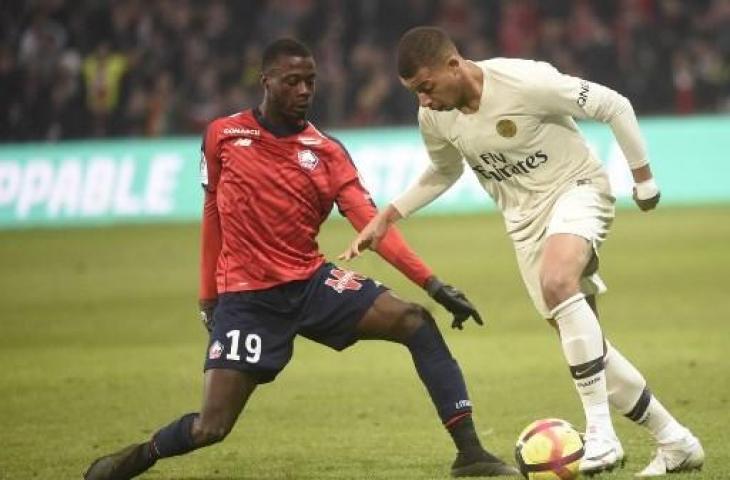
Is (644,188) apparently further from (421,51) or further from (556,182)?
(421,51)

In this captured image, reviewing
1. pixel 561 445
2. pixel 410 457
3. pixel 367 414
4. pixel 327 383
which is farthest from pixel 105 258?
pixel 561 445

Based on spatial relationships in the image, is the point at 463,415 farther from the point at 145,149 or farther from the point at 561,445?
the point at 145,149

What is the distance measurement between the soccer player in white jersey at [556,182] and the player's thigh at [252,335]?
49 cm

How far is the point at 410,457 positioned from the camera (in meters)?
8.16

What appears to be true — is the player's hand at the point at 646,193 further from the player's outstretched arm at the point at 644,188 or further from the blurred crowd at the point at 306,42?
the blurred crowd at the point at 306,42

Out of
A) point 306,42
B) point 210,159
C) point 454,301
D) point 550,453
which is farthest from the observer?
point 306,42

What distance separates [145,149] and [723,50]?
31.0 ft

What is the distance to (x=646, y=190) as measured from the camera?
24.1 ft

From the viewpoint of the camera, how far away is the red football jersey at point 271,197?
296 inches

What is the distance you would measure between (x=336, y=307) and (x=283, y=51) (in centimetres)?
125

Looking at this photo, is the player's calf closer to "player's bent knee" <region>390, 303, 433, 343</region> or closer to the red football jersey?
the red football jersey

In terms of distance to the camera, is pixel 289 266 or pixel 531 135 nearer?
pixel 531 135

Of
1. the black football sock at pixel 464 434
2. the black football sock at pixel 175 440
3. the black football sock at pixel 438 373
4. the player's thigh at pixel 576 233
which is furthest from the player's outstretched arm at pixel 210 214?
the player's thigh at pixel 576 233

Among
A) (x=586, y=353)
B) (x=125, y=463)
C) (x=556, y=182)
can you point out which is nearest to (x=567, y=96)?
(x=556, y=182)
